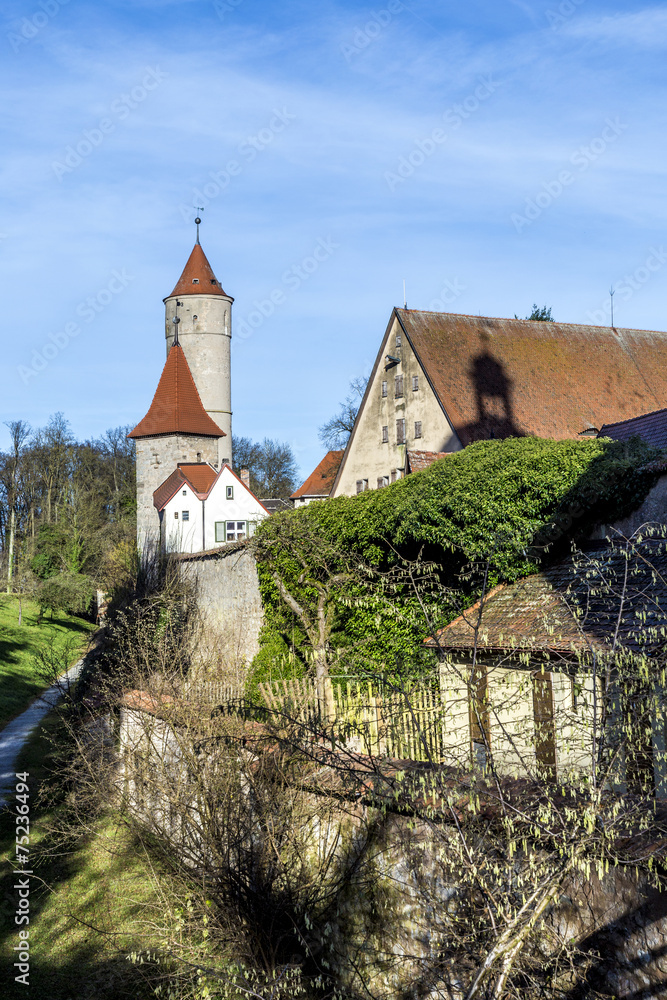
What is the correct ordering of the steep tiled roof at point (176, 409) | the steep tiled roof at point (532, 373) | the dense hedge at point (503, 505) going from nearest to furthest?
the dense hedge at point (503, 505)
the steep tiled roof at point (532, 373)
the steep tiled roof at point (176, 409)

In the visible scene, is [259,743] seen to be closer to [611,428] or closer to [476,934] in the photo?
[476,934]

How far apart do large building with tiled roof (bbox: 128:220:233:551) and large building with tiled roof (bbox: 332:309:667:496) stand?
16068 millimetres

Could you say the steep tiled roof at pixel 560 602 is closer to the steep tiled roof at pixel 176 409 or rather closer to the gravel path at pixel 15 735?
the gravel path at pixel 15 735

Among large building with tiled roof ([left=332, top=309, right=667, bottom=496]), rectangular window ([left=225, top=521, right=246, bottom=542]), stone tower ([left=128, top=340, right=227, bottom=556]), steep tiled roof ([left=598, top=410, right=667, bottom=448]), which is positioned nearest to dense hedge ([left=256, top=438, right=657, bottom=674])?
steep tiled roof ([left=598, top=410, right=667, bottom=448])

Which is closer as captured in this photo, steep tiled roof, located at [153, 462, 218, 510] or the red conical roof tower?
steep tiled roof, located at [153, 462, 218, 510]

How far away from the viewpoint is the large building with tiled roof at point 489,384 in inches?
1016

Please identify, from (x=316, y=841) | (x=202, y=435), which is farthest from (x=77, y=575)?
(x=316, y=841)

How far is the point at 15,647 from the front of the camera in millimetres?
30938

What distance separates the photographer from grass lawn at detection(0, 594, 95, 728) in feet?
72.3

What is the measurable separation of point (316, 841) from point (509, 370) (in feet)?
71.0

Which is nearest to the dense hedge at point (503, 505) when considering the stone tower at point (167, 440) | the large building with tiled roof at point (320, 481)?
the stone tower at point (167, 440)

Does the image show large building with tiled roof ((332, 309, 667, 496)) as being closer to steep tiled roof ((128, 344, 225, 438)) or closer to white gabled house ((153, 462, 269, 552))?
white gabled house ((153, 462, 269, 552))

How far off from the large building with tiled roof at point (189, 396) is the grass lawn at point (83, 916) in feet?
98.3

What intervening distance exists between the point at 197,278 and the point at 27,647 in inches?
1138
